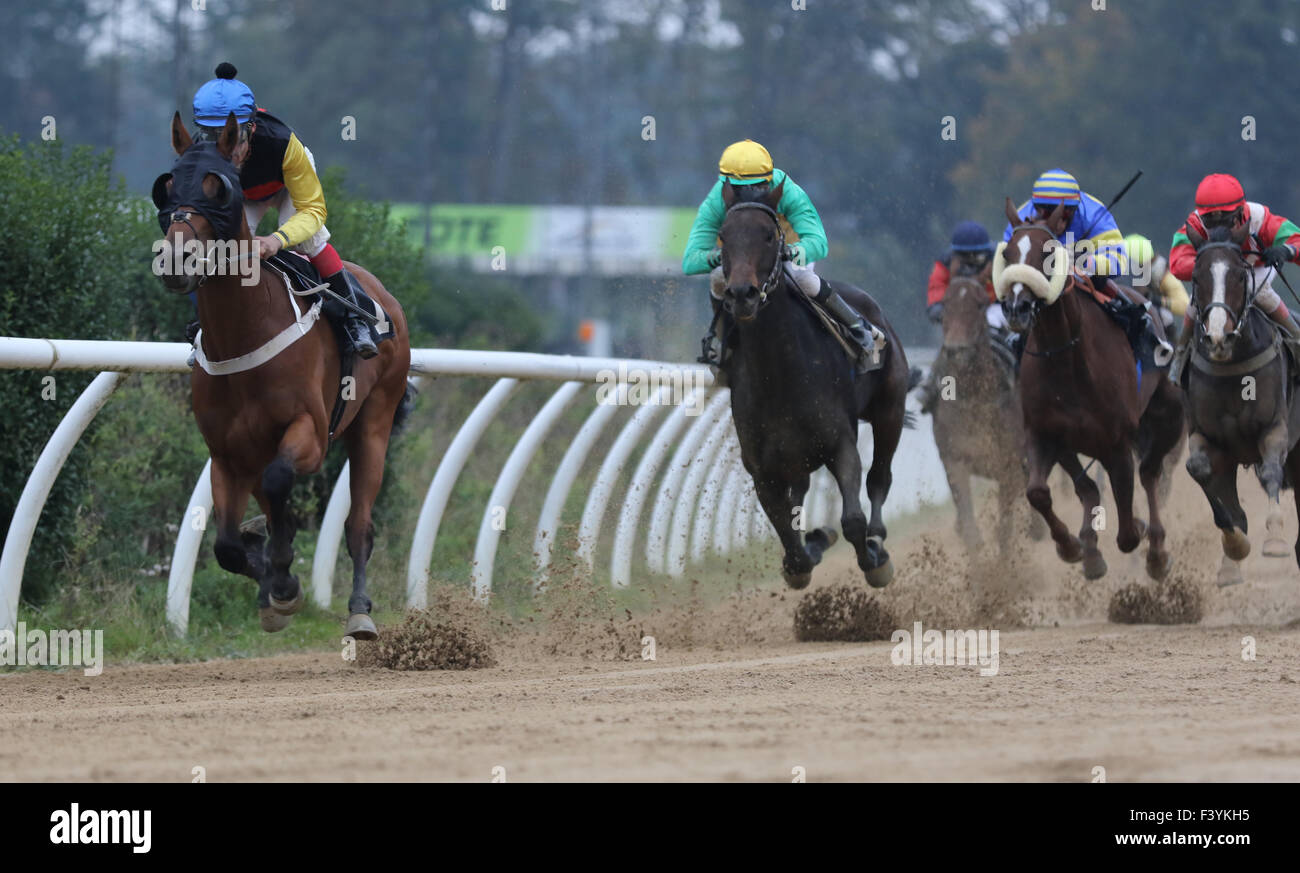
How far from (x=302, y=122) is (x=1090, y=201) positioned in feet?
124

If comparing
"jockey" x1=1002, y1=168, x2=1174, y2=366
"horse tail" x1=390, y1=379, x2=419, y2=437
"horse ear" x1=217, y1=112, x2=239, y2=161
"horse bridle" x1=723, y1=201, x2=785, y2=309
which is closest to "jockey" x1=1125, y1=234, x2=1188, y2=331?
"jockey" x1=1002, y1=168, x2=1174, y2=366

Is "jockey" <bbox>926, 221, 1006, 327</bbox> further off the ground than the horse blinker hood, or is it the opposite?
"jockey" <bbox>926, 221, 1006, 327</bbox>

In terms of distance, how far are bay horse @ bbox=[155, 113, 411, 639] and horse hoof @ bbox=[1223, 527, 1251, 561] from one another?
4.39m

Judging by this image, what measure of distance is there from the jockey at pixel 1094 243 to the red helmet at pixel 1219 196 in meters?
0.50

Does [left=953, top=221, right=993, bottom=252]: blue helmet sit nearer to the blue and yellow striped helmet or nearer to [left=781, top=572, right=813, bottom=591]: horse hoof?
the blue and yellow striped helmet

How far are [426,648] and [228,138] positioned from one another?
204cm

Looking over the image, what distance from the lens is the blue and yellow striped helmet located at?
8875 millimetres

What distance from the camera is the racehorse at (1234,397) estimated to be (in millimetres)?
8258

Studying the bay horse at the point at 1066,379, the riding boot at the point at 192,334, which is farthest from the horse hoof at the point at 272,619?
the bay horse at the point at 1066,379

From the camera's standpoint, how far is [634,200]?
40.7 metres
